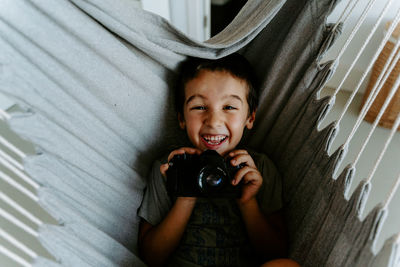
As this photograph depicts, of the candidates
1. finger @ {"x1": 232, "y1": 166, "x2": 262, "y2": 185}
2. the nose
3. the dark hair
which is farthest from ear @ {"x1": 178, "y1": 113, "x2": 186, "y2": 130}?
finger @ {"x1": 232, "y1": 166, "x2": 262, "y2": 185}

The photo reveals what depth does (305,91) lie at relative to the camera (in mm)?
800

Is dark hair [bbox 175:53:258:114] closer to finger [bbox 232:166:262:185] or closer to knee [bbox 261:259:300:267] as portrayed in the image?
finger [bbox 232:166:262:185]

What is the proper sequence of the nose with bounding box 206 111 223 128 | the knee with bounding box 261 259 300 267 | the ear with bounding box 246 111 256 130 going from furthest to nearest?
the ear with bounding box 246 111 256 130, the nose with bounding box 206 111 223 128, the knee with bounding box 261 259 300 267

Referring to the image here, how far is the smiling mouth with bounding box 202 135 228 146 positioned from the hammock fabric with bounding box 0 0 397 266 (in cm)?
14

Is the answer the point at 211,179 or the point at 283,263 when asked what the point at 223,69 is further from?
the point at 283,263

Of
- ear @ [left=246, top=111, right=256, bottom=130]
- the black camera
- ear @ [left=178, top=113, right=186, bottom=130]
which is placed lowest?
the black camera

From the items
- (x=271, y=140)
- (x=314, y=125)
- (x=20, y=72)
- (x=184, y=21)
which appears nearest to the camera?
(x=20, y=72)

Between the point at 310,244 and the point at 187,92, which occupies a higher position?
the point at 187,92

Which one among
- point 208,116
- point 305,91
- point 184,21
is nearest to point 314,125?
point 305,91

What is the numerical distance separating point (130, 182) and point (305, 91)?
473mm

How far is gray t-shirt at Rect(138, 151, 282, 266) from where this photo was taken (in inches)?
31.0

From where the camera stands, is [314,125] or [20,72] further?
[314,125]

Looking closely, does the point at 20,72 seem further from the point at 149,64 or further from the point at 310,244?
the point at 310,244

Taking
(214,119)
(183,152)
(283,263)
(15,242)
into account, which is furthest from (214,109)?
(15,242)
